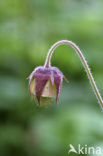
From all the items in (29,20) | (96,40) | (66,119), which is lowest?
(66,119)

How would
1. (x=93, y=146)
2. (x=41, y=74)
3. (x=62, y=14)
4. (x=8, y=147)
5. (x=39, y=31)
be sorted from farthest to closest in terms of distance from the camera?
(x=62, y=14) < (x=39, y=31) < (x=8, y=147) < (x=93, y=146) < (x=41, y=74)

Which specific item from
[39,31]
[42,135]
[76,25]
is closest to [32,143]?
[42,135]

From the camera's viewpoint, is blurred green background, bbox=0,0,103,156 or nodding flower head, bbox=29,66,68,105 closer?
nodding flower head, bbox=29,66,68,105

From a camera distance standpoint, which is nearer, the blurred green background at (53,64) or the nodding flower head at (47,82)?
the nodding flower head at (47,82)

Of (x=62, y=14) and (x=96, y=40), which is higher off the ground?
(x=62, y=14)

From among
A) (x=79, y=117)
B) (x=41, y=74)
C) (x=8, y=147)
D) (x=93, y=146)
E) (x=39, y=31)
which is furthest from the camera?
(x=39, y=31)

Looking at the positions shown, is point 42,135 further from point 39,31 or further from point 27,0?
point 27,0

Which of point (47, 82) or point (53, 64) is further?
point (53, 64)

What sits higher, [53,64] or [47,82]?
Answer: [53,64]
